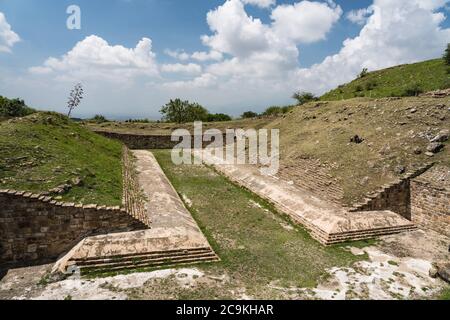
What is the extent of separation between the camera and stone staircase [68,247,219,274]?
24.6 ft

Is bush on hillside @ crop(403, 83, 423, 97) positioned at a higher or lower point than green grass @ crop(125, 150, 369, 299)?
higher

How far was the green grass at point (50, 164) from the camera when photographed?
9344 mm

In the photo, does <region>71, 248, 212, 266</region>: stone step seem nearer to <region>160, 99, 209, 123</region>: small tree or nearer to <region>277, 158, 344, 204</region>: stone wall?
<region>277, 158, 344, 204</region>: stone wall

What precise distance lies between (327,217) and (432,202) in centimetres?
376

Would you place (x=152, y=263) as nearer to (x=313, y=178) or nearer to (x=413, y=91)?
(x=313, y=178)

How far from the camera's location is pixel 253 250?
30.0ft

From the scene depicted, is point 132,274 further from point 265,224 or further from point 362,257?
point 362,257

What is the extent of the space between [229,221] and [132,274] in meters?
4.63

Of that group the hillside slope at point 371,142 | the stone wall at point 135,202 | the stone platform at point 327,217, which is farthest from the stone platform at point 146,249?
the hillside slope at point 371,142

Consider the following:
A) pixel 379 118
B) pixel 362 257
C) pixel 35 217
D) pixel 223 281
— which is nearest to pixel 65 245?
pixel 35 217

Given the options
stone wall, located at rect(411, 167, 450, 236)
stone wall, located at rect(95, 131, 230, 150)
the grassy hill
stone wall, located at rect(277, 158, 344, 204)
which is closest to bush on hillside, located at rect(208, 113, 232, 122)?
stone wall, located at rect(95, 131, 230, 150)

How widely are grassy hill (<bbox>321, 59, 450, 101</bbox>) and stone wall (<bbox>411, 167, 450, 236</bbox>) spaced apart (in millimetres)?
11563

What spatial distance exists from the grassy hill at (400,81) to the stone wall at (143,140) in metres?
14.3

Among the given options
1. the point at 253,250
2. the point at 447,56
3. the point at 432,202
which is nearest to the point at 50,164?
the point at 253,250
